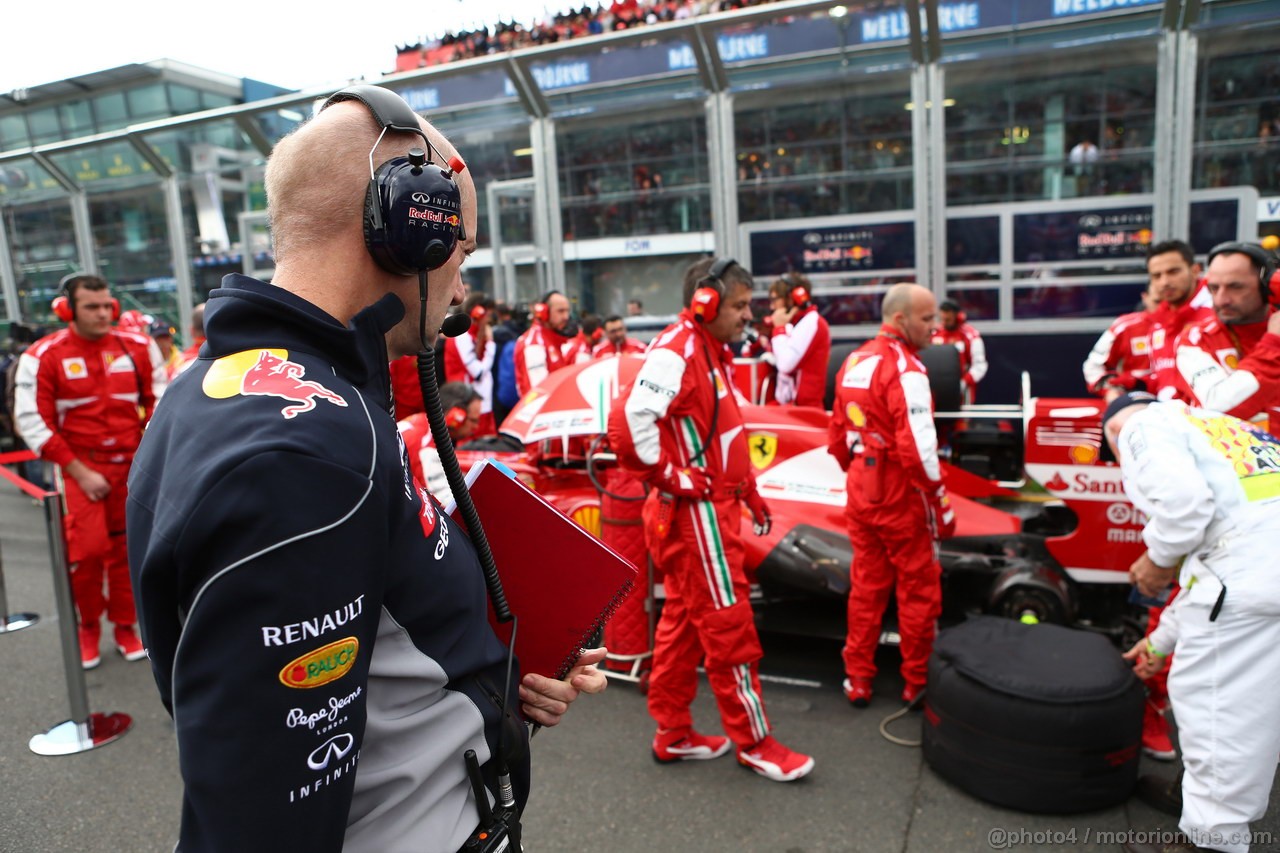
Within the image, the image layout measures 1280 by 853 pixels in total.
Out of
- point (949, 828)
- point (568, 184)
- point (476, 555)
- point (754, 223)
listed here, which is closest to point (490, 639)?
point (476, 555)

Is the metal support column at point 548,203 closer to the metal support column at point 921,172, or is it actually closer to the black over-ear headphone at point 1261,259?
the metal support column at point 921,172

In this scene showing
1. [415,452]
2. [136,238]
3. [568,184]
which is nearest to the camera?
[415,452]

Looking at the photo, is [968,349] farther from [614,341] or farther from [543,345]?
[543,345]

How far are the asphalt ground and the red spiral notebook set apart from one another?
1844 mm

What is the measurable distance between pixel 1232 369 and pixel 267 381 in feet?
14.1

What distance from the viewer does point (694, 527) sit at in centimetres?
336

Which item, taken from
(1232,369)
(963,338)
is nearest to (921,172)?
(963,338)

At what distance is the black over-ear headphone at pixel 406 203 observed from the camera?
1.07 metres

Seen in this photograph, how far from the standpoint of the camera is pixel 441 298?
1.20 metres

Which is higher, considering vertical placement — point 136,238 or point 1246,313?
point 136,238

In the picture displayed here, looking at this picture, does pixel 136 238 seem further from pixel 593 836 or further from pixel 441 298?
pixel 441 298

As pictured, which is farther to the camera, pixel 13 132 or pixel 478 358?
pixel 13 132

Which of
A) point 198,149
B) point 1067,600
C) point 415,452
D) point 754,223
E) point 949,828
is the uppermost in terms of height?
point 198,149

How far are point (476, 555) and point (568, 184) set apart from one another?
988 cm
